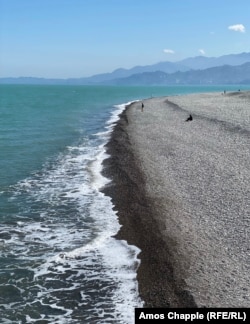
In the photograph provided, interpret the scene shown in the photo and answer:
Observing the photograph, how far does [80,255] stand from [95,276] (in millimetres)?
1666

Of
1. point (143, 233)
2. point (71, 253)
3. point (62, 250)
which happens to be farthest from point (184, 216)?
point (62, 250)

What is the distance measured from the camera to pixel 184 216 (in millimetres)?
16781

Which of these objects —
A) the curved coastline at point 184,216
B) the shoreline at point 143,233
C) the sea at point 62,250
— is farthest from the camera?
the curved coastline at point 184,216

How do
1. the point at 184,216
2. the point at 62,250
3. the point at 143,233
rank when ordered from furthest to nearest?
1. the point at 184,216
2. the point at 143,233
3. the point at 62,250

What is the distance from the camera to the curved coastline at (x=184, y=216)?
11477 millimetres

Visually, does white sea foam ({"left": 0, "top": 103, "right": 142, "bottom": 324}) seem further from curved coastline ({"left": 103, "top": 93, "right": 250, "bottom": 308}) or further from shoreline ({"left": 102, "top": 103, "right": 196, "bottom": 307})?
curved coastline ({"left": 103, "top": 93, "right": 250, "bottom": 308})

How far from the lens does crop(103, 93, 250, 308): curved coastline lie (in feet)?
37.7

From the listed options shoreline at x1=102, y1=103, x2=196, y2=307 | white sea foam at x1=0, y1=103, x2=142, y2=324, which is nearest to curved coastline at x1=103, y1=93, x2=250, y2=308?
shoreline at x1=102, y1=103, x2=196, y2=307

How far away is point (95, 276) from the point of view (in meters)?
12.6

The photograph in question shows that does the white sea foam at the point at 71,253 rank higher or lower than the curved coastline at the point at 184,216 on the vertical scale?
lower

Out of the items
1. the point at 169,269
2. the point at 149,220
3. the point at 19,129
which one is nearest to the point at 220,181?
the point at 149,220

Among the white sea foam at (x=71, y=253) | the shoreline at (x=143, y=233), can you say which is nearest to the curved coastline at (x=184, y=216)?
the shoreline at (x=143, y=233)

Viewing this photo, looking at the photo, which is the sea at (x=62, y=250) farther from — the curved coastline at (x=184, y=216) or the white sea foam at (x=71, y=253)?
the curved coastline at (x=184, y=216)

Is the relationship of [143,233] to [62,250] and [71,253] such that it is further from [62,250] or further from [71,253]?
[62,250]
